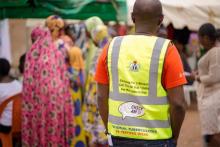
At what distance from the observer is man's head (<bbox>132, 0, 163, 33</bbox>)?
3279 mm

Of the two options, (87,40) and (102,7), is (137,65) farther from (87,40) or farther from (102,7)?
(87,40)

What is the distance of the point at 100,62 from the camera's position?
3350 millimetres

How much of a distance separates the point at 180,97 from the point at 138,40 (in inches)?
17.6

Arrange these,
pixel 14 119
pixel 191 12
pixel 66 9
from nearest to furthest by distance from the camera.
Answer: pixel 14 119 < pixel 66 9 < pixel 191 12

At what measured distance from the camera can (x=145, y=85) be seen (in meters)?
3.17

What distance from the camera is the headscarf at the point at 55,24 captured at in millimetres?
6949

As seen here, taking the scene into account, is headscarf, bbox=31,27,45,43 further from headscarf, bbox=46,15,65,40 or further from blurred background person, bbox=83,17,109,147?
blurred background person, bbox=83,17,109,147

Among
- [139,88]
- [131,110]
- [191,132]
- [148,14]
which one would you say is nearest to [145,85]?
[139,88]

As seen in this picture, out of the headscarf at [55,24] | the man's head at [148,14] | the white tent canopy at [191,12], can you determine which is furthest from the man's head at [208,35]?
the man's head at [148,14]

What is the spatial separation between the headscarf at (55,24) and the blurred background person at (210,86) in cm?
203

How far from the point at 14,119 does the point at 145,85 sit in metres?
3.27

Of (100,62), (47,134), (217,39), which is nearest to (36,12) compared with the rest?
(47,134)

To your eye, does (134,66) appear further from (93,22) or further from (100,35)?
(93,22)

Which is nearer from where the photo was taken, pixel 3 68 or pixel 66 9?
pixel 3 68
